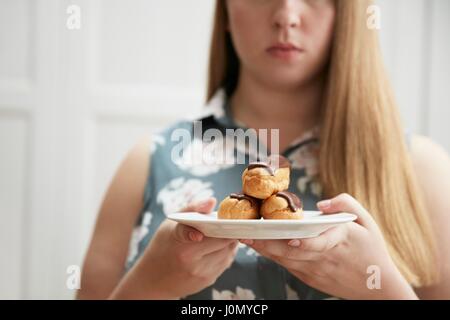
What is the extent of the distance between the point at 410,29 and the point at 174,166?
18.0 inches

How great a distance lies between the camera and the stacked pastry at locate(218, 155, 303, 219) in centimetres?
41

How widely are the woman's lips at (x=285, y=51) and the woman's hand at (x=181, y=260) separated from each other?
7.7 inches

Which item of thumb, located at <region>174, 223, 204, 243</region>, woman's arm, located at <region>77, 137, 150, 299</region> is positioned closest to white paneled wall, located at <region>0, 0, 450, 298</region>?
woman's arm, located at <region>77, 137, 150, 299</region>

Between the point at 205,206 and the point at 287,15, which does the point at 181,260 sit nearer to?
the point at 205,206

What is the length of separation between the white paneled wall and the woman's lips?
0.37 metres

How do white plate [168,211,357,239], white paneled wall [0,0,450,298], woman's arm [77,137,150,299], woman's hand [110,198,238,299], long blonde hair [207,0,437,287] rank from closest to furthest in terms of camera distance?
white plate [168,211,357,239], woman's hand [110,198,238,299], long blonde hair [207,0,437,287], woman's arm [77,137,150,299], white paneled wall [0,0,450,298]

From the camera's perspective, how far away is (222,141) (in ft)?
2.17

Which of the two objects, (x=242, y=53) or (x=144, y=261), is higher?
(x=242, y=53)

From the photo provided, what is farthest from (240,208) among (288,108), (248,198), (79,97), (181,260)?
(79,97)

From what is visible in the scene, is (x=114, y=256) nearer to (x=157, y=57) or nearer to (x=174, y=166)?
(x=174, y=166)

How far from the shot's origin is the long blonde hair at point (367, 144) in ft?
1.84

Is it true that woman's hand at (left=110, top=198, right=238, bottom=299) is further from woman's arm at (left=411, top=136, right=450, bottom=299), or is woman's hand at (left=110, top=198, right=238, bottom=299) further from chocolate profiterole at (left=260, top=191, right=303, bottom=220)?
woman's arm at (left=411, top=136, right=450, bottom=299)
